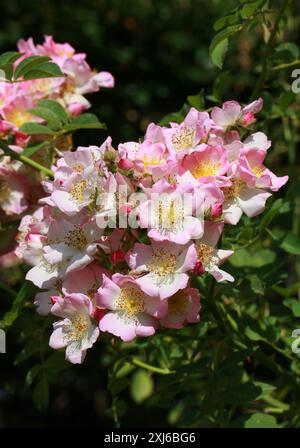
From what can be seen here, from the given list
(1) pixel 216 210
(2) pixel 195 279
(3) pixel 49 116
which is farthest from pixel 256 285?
(3) pixel 49 116

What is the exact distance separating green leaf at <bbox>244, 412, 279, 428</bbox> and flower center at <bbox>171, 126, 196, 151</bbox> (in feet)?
1.46

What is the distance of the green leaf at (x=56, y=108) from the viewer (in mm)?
1265

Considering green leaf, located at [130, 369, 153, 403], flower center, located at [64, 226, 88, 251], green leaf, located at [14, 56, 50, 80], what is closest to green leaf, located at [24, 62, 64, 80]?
green leaf, located at [14, 56, 50, 80]

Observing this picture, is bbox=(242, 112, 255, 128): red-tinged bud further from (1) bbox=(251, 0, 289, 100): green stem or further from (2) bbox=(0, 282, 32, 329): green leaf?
(2) bbox=(0, 282, 32, 329): green leaf

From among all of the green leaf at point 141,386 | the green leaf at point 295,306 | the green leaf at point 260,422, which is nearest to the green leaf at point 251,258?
the green leaf at point 295,306

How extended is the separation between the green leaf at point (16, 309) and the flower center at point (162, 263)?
0.93 feet

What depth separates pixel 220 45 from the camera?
1.24 metres

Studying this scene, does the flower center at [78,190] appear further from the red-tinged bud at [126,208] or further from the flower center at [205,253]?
the flower center at [205,253]

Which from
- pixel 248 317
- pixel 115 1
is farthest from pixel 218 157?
pixel 115 1

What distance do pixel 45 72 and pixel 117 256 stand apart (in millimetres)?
292

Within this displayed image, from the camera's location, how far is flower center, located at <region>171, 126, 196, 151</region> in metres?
1.07

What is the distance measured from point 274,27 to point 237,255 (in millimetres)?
385
